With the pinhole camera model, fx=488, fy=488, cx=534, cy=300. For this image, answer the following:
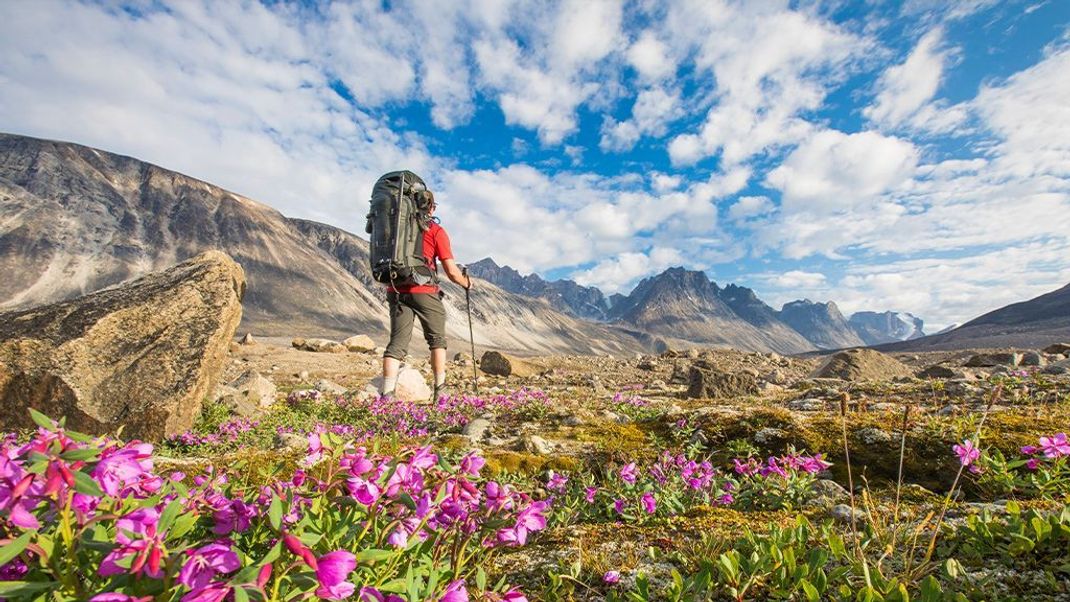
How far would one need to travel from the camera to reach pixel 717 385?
11.5 metres

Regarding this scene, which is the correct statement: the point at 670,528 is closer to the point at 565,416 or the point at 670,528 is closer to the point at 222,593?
the point at 222,593

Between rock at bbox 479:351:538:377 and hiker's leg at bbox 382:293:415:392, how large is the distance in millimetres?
12764

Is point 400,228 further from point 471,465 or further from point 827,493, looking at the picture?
point 827,493

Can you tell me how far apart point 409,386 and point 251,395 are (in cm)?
336

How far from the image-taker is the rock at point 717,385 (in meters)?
11.3

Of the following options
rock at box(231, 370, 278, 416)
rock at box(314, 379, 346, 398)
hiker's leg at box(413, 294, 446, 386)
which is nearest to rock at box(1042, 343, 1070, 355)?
hiker's leg at box(413, 294, 446, 386)

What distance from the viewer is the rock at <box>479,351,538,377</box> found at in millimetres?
22312

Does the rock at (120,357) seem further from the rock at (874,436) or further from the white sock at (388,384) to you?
the rock at (874,436)

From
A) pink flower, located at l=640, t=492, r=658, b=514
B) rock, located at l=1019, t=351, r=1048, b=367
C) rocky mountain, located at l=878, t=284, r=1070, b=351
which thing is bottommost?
pink flower, located at l=640, t=492, r=658, b=514

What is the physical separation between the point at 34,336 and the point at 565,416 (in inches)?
297

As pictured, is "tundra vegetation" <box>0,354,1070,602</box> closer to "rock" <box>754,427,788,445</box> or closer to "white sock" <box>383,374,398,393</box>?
"rock" <box>754,427,788,445</box>

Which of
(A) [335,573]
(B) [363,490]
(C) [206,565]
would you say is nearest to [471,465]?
(B) [363,490]

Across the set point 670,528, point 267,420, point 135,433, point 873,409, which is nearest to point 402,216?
point 267,420

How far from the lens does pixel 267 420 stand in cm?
803
